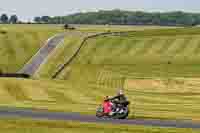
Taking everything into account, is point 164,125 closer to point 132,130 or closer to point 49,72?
point 132,130

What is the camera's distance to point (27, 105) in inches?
1959

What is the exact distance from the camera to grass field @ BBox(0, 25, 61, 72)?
114 meters

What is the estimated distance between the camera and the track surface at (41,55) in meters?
107

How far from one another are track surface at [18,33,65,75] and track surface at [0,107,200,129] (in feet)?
198

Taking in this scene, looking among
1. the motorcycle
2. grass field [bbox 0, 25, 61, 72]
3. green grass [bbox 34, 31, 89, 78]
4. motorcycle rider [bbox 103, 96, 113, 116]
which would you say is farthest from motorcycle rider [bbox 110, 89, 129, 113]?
grass field [bbox 0, 25, 61, 72]

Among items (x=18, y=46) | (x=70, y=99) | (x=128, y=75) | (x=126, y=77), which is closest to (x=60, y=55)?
(x=18, y=46)

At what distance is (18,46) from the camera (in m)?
132

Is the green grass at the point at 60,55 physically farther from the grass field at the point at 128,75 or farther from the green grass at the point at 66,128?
the green grass at the point at 66,128

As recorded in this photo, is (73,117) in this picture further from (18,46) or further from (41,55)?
(18,46)

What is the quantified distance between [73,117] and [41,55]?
268 feet

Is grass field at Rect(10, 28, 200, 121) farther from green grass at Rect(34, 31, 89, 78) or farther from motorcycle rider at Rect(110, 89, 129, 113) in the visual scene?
motorcycle rider at Rect(110, 89, 129, 113)

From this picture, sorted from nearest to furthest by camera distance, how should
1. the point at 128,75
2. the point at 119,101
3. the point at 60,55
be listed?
the point at 119,101 < the point at 128,75 < the point at 60,55

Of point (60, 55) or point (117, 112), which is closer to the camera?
point (117, 112)

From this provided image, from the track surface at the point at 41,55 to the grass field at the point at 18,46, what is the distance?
1288 millimetres
